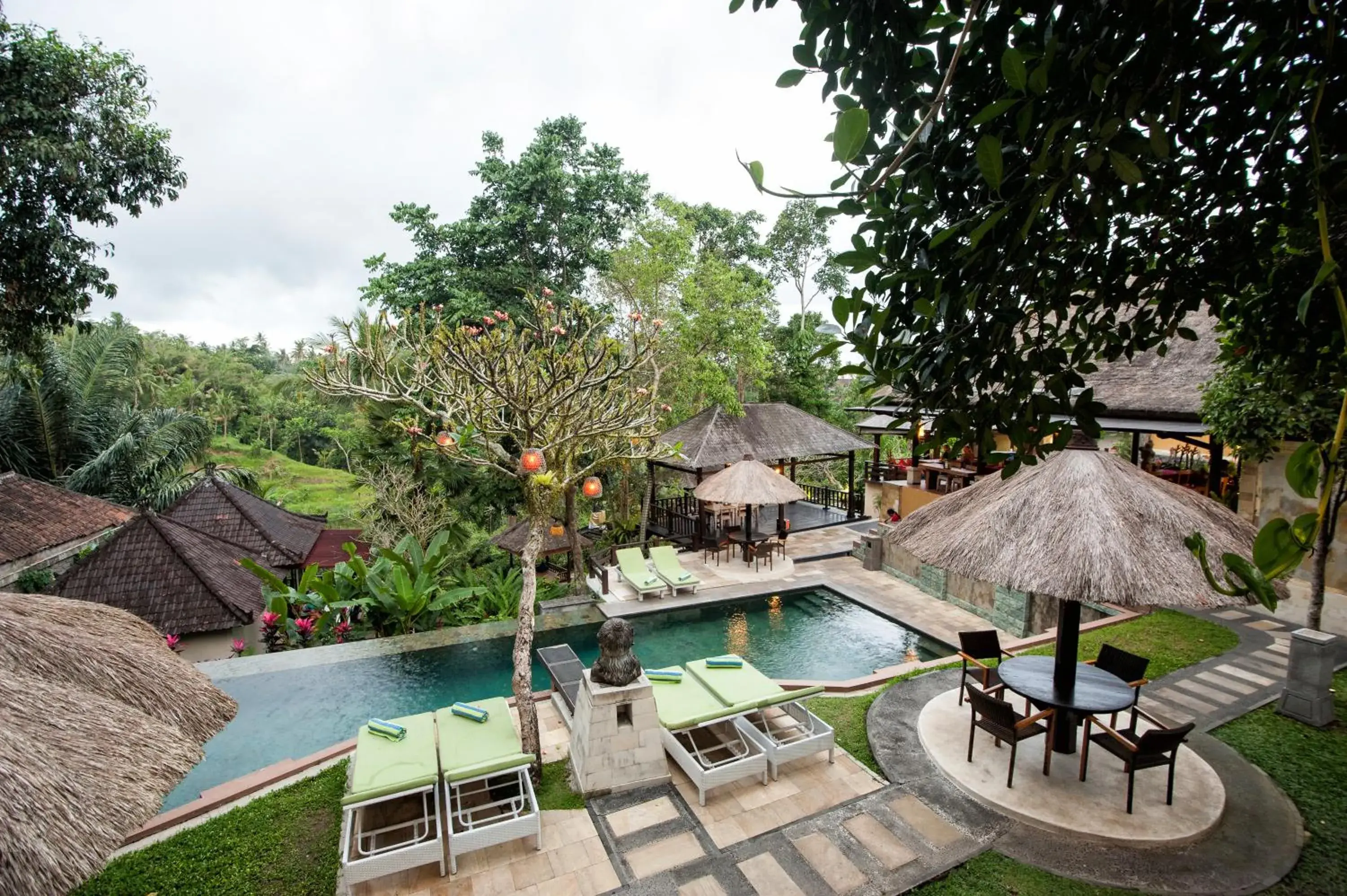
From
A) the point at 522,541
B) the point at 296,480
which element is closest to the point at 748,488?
the point at 522,541

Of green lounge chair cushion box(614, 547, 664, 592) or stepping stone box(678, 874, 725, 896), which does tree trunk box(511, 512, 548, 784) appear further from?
green lounge chair cushion box(614, 547, 664, 592)

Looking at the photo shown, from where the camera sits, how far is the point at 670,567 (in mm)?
12383

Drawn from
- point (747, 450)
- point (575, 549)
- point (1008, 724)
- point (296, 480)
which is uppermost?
point (747, 450)

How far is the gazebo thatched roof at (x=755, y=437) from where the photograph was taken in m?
15.2

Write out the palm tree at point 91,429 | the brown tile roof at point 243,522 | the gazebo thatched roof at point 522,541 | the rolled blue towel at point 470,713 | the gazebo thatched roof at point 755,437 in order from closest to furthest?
the rolled blue towel at point 470,713 → the brown tile roof at point 243,522 → the gazebo thatched roof at point 522,541 → the gazebo thatched roof at point 755,437 → the palm tree at point 91,429

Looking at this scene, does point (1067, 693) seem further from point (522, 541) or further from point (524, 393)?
point (522, 541)

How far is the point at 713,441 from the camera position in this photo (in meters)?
15.4

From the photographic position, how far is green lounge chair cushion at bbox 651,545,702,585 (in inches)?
465

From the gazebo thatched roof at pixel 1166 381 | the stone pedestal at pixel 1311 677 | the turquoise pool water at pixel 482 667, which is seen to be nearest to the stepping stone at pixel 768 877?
the turquoise pool water at pixel 482 667

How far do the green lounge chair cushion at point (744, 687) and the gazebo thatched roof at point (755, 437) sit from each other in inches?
303

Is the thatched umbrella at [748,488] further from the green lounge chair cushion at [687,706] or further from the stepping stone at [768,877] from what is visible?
the stepping stone at [768,877]

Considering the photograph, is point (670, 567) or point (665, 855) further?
point (670, 567)

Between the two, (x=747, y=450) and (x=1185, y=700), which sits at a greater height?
(x=747, y=450)

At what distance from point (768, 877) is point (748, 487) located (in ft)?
30.0
